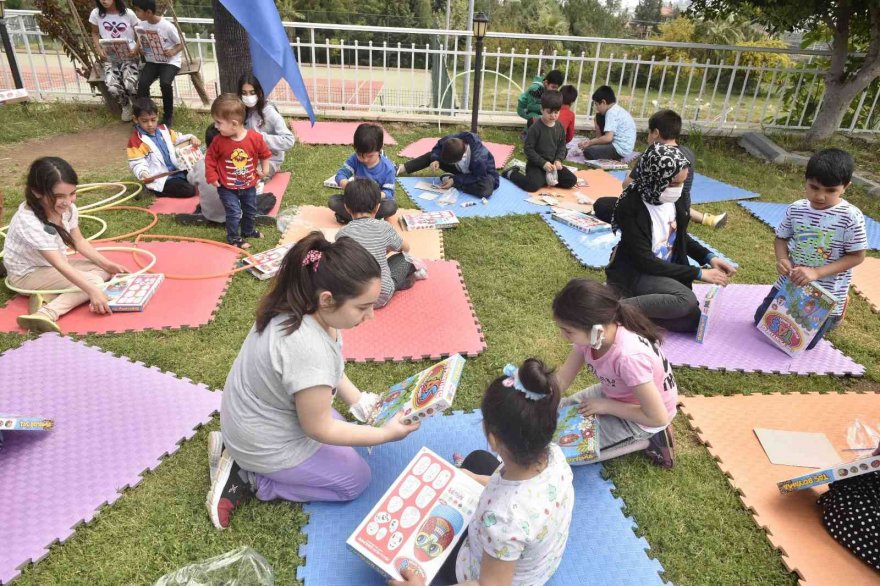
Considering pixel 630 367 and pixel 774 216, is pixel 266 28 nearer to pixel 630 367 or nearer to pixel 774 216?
pixel 630 367

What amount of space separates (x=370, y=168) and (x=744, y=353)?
3.90m

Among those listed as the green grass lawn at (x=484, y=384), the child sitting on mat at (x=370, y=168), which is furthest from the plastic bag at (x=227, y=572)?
the child sitting on mat at (x=370, y=168)

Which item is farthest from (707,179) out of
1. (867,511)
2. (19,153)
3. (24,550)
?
(19,153)

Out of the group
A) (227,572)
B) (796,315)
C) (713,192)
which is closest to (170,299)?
(227,572)

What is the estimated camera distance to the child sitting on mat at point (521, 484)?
6.25ft

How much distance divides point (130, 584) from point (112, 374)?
159cm

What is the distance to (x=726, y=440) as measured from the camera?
134 inches

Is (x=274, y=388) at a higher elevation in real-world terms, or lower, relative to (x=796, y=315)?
higher

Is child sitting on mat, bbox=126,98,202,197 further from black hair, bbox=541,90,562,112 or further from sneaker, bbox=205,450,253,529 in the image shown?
sneaker, bbox=205,450,253,529

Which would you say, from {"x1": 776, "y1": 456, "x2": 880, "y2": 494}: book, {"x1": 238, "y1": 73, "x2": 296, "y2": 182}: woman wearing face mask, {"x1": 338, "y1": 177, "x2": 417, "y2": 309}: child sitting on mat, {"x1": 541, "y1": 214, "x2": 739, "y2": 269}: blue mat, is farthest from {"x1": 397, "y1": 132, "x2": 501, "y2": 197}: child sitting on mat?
{"x1": 776, "y1": 456, "x2": 880, "y2": 494}: book

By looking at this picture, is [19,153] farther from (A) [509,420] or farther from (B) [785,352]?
(B) [785,352]

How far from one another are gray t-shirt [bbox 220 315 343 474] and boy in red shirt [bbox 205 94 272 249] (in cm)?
317

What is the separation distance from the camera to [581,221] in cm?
620

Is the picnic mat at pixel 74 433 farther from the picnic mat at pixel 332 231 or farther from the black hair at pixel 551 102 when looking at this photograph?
the black hair at pixel 551 102
